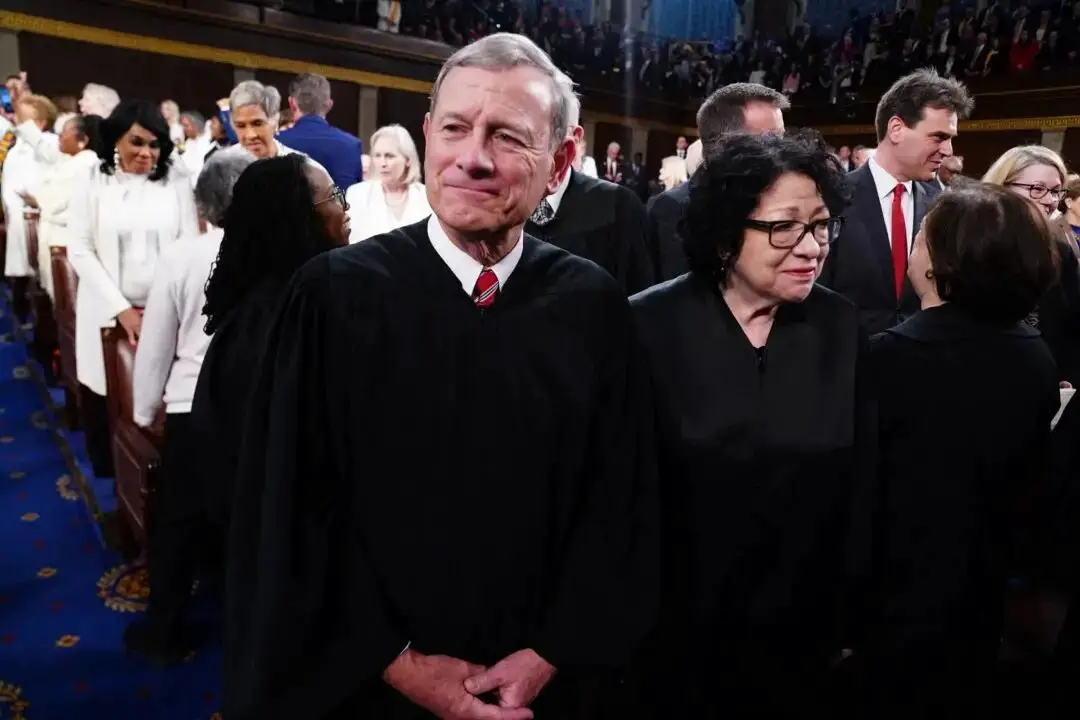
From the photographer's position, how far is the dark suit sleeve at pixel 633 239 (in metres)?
2.68

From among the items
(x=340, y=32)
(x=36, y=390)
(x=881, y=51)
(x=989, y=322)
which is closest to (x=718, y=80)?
(x=881, y=51)

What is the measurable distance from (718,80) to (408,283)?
1674 centimetres

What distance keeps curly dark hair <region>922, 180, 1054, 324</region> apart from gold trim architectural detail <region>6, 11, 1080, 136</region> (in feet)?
Answer: 27.1

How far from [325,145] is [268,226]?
7.29 ft

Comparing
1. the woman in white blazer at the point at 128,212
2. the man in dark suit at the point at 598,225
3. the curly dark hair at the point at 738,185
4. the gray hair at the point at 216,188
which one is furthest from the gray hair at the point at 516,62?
the woman in white blazer at the point at 128,212

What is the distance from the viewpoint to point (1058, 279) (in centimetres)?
266

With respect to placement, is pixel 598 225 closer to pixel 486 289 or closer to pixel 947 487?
pixel 947 487

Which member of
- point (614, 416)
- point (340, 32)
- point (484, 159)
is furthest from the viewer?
point (340, 32)

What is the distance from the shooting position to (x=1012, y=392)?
5.22 feet

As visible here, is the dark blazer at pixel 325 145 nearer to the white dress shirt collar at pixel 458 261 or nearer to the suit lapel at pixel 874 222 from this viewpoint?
the suit lapel at pixel 874 222

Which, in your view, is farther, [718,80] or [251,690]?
[718,80]

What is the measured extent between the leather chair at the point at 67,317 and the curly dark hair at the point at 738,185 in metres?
2.96

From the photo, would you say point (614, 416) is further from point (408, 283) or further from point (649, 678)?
point (649, 678)

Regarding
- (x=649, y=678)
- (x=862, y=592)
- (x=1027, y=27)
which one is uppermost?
(x=1027, y=27)
